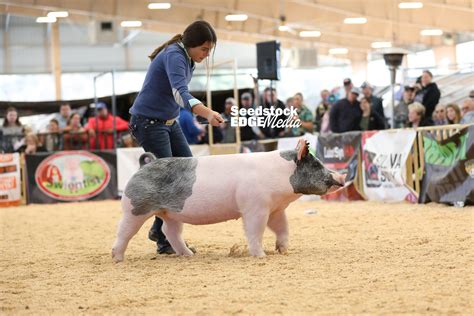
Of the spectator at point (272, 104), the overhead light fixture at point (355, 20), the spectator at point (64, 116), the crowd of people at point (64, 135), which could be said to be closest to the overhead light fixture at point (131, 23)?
the overhead light fixture at point (355, 20)

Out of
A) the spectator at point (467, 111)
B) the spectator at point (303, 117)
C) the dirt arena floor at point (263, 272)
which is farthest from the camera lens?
the spectator at point (303, 117)

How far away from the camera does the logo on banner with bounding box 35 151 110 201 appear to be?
14.4 m

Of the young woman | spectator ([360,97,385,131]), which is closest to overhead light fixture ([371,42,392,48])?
spectator ([360,97,385,131])

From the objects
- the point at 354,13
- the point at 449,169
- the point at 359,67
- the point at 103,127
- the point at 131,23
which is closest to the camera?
the point at 449,169

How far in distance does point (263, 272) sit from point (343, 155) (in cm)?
723

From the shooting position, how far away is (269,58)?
1254 cm

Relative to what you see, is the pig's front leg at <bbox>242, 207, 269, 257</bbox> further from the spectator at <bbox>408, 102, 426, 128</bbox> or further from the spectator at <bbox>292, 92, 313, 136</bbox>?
the spectator at <bbox>292, 92, 313, 136</bbox>

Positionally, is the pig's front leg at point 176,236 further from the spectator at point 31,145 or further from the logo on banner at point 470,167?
the spectator at point 31,145

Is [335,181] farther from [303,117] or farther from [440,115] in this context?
[303,117]

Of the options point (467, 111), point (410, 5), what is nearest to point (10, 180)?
point (467, 111)

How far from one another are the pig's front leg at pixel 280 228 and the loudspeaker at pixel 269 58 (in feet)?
21.8

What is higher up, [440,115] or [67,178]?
[440,115]

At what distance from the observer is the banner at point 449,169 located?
9.21 metres

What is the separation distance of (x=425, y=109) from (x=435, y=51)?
6826mm
